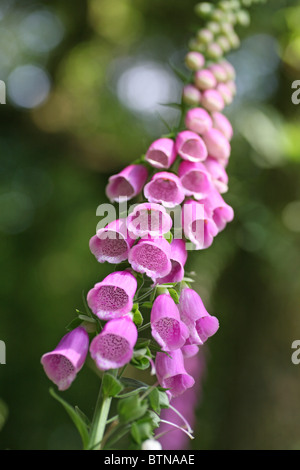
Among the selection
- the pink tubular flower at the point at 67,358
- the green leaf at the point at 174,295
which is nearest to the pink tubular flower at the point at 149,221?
the green leaf at the point at 174,295

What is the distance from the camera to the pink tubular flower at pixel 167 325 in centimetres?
90

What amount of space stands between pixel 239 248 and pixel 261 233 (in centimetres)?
20

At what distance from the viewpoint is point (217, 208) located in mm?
1240

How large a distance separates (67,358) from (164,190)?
1.48ft

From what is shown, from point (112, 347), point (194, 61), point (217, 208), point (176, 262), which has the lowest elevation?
point (112, 347)

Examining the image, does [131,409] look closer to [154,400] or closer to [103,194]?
[154,400]

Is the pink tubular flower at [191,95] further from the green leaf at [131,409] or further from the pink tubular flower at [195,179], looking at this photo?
the green leaf at [131,409]

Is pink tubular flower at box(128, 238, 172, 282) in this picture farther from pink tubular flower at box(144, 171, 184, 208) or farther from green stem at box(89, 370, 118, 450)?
green stem at box(89, 370, 118, 450)

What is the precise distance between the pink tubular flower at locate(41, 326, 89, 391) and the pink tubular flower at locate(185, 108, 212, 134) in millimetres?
614

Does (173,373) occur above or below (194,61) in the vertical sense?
below

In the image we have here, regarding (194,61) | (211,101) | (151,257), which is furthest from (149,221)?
(194,61)

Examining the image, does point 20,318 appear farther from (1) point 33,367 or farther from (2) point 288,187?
(2) point 288,187

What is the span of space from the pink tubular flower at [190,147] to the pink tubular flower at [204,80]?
198 mm

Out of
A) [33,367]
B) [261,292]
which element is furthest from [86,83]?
[33,367]
